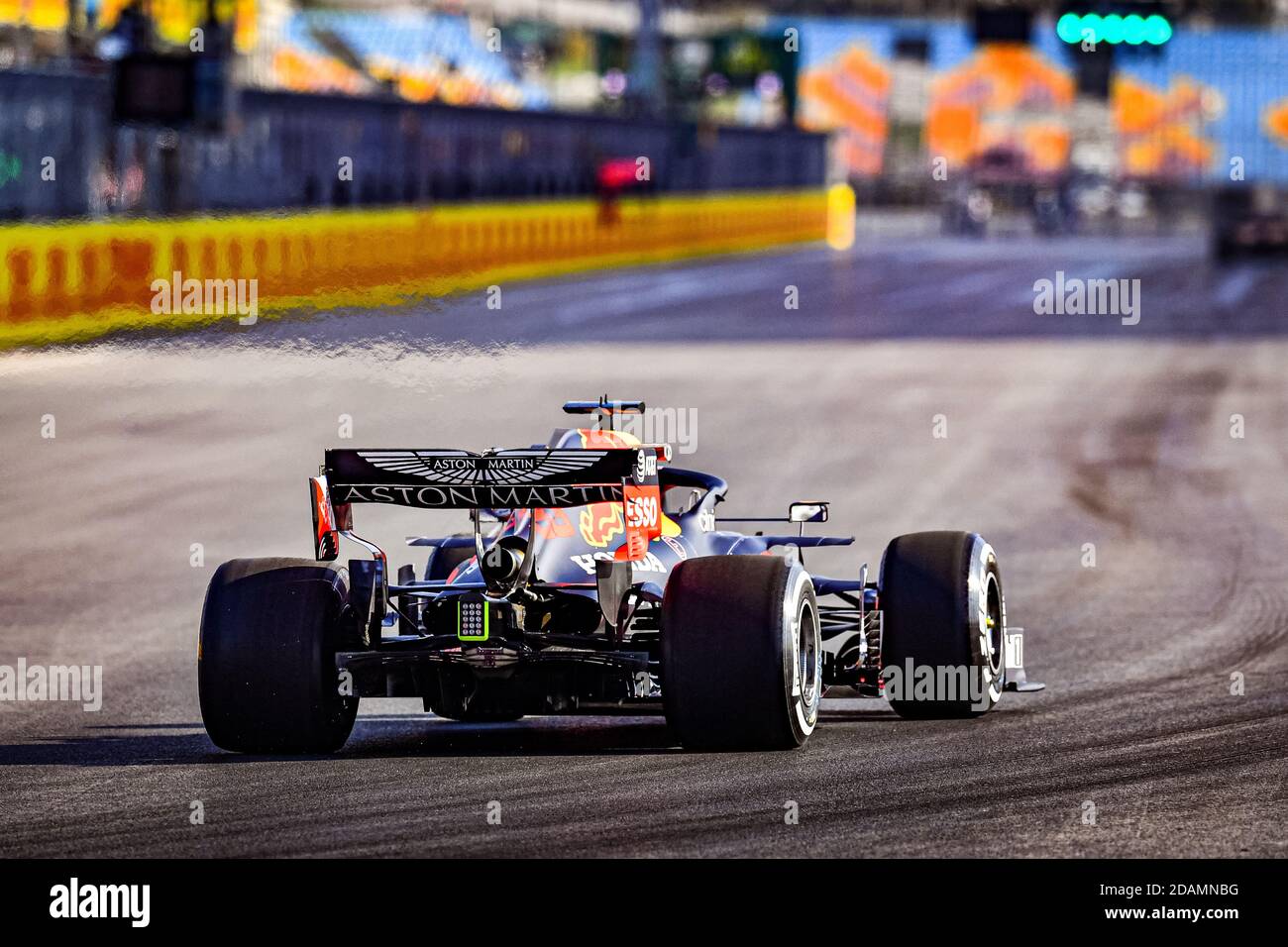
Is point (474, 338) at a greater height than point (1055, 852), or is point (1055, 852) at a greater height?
point (474, 338)

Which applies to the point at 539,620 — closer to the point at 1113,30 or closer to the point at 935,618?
the point at 935,618

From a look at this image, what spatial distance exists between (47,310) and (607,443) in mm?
17980

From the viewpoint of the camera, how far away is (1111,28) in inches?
1565

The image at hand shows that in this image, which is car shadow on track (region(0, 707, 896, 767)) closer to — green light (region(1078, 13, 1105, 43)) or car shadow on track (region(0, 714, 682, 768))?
car shadow on track (region(0, 714, 682, 768))

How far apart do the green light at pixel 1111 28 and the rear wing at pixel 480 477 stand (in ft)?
105

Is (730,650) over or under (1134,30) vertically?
under

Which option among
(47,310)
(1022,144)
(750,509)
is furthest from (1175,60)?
(750,509)

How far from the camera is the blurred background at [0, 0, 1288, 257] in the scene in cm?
3228

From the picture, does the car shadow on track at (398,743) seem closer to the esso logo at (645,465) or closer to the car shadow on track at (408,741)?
the car shadow on track at (408,741)

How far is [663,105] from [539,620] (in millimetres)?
55029

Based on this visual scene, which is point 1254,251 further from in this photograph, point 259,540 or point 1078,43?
point 259,540

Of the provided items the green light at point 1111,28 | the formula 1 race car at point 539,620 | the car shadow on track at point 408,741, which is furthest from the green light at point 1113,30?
the formula 1 race car at point 539,620

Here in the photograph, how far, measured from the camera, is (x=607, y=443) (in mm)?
9492

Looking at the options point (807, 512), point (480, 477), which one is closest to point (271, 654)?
point (480, 477)
